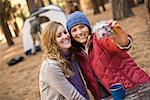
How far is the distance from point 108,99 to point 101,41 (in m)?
0.48

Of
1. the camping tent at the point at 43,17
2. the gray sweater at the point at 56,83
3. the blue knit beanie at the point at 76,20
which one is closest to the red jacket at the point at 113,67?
the blue knit beanie at the point at 76,20

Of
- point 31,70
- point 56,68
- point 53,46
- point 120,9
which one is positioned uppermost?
point 53,46

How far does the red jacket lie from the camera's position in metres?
2.88

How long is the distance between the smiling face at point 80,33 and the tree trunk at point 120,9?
402 inches

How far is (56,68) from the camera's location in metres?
2.80

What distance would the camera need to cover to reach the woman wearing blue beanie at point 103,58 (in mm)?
2814

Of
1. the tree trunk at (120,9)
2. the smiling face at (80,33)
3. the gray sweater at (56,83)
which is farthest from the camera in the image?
the tree trunk at (120,9)

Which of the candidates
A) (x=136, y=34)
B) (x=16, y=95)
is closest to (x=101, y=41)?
(x=16, y=95)

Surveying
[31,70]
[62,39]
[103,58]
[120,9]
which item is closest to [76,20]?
[62,39]

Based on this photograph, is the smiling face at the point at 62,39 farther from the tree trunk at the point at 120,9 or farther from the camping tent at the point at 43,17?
the camping tent at the point at 43,17

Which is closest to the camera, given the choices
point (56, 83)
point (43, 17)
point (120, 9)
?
point (56, 83)

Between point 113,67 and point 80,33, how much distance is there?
0.38 m

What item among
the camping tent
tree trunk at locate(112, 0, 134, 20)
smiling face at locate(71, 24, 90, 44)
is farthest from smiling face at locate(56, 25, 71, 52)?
the camping tent

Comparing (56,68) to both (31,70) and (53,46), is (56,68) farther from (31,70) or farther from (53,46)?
(31,70)
